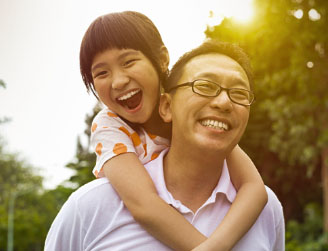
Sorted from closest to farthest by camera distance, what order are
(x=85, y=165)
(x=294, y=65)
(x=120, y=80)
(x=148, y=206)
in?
(x=148, y=206)
(x=120, y=80)
(x=294, y=65)
(x=85, y=165)

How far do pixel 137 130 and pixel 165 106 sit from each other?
0.30m

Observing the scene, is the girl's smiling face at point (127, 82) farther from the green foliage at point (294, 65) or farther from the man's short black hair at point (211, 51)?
the green foliage at point (294, 65)

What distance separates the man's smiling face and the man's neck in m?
0.09

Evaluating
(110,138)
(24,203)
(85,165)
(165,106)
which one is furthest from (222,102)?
(24,203)

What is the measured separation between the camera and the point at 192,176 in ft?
8.09

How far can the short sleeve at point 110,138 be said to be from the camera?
8.29ft

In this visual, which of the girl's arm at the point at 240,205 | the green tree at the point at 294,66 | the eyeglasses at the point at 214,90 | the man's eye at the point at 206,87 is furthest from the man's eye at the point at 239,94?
the green tree at the point at 294,66

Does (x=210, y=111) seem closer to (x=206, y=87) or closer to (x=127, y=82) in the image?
(x=206, y=87)

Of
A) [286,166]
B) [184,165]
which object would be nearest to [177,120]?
[184,165]

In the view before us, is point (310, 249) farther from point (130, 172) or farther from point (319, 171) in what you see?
point (130, 172)

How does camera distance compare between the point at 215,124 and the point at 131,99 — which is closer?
the point at 215,124

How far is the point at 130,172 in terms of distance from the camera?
240 centimetres

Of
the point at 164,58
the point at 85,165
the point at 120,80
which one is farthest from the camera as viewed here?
the point at 85,165

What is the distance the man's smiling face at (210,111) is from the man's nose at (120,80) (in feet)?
0.92
